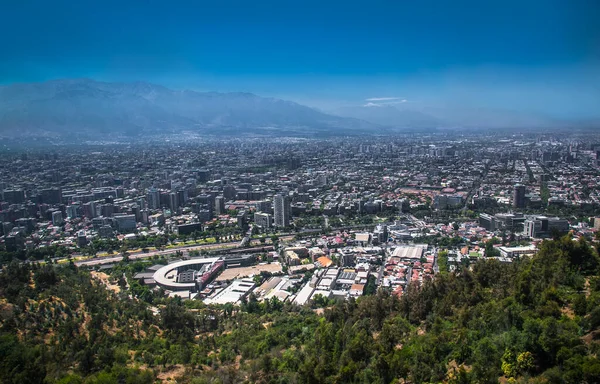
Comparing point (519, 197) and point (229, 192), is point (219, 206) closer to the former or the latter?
point (229, 192)

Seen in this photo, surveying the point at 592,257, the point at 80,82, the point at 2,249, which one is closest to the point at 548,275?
the point at 592,257

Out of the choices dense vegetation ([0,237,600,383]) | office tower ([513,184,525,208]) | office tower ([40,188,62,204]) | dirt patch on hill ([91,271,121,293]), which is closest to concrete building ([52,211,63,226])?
office tower ([40,188,62,204])

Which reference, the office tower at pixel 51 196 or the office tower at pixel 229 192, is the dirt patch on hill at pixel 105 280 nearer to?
the office tower at pixel 51 196

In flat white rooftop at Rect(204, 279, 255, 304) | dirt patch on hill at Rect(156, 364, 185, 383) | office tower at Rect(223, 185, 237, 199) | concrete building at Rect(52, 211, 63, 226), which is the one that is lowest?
flat white rooftop at Rect(204, 279, 255, 304)

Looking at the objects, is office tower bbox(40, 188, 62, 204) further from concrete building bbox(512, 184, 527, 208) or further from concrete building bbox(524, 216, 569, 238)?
concrete building bbox(512, 184, 527, 208)

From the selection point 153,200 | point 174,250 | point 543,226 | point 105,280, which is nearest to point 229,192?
point 153,200

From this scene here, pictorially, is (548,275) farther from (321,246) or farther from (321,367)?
(321,246)
